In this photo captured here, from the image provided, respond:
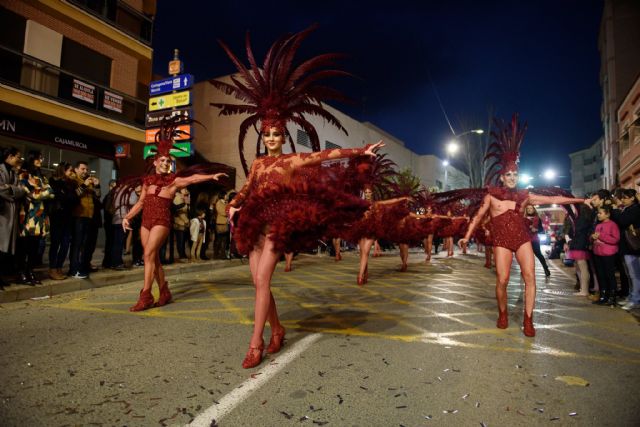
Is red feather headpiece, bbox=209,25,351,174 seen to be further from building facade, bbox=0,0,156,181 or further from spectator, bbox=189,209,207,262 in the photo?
building facade, bbox=0,0,156,181

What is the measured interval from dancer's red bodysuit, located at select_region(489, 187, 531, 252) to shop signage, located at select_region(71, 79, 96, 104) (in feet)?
53.8

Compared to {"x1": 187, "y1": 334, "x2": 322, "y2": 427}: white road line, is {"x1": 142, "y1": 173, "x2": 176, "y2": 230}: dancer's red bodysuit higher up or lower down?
higher up

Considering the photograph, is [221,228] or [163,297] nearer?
[163,297]

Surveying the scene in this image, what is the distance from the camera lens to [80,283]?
7277 millimetres

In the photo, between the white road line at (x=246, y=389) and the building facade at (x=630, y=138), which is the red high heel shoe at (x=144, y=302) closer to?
the white road line at (x=246, y=389)

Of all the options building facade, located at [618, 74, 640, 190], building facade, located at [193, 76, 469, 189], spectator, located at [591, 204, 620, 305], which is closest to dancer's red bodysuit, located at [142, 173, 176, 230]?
spectator, located at [591, 204, 620, 305]

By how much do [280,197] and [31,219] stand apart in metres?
5.89

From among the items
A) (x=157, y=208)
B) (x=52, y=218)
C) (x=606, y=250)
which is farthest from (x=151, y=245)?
(x=606, y=250)

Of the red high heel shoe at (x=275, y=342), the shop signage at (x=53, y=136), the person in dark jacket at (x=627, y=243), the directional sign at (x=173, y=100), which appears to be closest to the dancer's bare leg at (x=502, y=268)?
the red high heel shoe at (x=275, y=342)

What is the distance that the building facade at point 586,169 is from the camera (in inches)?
2832

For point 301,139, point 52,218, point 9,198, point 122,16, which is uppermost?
Result: point 122,16

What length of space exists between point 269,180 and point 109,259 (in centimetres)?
747

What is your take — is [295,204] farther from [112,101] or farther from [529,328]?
[112,101]

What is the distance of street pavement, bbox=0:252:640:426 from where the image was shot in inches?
97.9
